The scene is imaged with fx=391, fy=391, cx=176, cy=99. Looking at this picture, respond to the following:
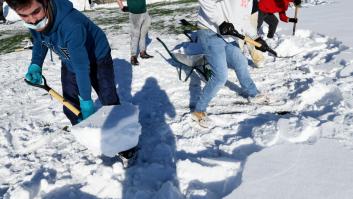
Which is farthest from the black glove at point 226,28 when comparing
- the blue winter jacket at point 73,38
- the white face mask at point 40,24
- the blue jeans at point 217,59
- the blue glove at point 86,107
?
the white face mask at point 40,24

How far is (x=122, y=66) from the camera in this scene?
732cm

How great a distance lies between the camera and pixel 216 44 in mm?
4281

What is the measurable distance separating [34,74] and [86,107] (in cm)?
74

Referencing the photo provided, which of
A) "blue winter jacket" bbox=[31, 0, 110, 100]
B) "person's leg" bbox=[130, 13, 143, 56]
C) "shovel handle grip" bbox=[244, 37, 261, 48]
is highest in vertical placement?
"blue winter jacket" bbox=[31, 0, 110, 100]

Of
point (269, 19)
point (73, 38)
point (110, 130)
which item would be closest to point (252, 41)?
point (110, 130)

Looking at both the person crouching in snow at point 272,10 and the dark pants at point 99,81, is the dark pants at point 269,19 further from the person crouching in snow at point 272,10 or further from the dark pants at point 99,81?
the dark pants at point 99,81

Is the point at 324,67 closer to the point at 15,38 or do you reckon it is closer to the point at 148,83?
the point at 148,83

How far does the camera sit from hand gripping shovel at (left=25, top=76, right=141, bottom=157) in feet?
11.0

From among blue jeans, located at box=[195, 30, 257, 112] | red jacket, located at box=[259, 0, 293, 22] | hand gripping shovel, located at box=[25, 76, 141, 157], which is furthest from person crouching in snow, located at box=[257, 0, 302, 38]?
hand gripping shovel, located at box=[25, 76, 141, 157]

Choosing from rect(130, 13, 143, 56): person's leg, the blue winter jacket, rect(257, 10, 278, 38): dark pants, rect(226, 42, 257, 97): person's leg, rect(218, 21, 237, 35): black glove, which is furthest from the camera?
rect(130, 13, 143, 56): person's leg

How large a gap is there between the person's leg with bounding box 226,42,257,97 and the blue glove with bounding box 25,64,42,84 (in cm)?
205

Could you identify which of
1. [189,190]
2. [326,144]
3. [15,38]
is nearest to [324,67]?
Answer: [326,144]

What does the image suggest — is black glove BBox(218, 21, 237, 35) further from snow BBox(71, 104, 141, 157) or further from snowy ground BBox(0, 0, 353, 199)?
snow BBox(71, 104, 141, 157)

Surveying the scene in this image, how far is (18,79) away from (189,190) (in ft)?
17.3
